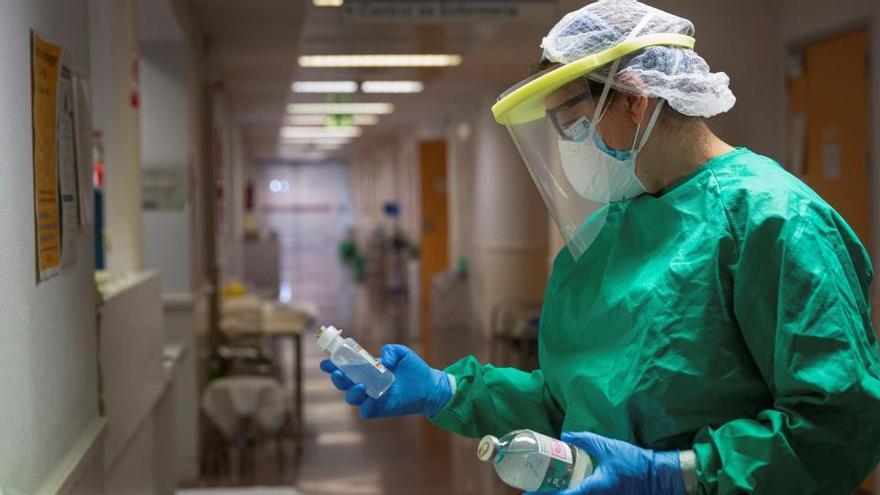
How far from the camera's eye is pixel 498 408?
6.70ft

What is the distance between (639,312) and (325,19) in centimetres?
540

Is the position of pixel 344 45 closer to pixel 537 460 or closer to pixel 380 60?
pixel 380 60

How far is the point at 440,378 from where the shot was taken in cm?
202

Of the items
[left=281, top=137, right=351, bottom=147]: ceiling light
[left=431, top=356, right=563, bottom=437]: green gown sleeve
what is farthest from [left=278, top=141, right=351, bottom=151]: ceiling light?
[left=431, top=356, right=563, bottom=437]: green gown sleeve

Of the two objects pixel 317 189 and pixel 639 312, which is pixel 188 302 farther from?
pixel 317 189

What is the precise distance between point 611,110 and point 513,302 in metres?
7.64

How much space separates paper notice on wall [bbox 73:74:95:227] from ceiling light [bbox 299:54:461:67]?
221 inches

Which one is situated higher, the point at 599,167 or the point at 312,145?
the point at 312,145

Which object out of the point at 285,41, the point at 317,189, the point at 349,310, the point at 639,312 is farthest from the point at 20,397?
the point at 317,189

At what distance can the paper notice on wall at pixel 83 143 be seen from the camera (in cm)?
257

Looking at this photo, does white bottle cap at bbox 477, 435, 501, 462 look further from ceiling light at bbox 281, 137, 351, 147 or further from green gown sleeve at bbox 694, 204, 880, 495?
ceiling light at bbox 281, 137, 351, 147

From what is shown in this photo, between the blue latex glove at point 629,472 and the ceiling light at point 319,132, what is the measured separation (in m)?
15.3

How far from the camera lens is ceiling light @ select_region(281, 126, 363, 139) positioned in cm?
1703

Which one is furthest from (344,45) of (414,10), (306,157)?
(306,157)
